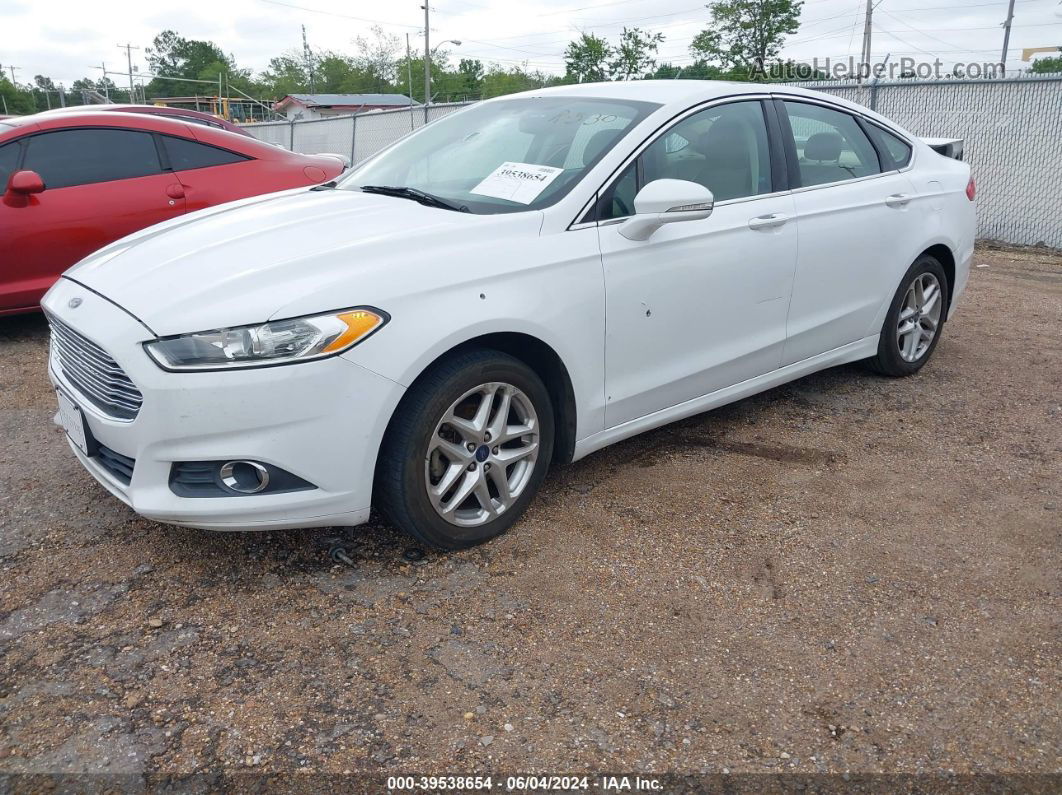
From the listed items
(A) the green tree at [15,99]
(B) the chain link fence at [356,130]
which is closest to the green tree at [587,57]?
(B) the chain link fence at [356,130]

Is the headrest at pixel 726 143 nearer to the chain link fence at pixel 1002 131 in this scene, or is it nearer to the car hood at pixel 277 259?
the car hood at pixel 277 259

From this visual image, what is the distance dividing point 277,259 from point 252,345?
0.36 meters

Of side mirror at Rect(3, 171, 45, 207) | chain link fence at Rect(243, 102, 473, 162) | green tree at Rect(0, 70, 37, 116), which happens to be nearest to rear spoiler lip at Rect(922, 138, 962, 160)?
side mirror at Rect(3, 171, 45, 207)

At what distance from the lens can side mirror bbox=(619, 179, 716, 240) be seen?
3.05m

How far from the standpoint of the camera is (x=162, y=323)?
252 cm

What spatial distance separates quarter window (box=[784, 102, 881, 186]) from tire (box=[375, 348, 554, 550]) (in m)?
1.95

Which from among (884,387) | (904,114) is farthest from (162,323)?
(904,114)

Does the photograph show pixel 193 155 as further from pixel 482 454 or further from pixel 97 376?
pixel 482 454

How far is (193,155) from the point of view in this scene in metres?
6.14

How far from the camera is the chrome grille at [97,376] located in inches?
102

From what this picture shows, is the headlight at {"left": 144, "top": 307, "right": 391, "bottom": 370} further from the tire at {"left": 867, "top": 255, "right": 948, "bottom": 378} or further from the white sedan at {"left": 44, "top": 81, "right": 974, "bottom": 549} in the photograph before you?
the tire at {"left": 867, "top": 255, "right": 948, "bottom": 378}

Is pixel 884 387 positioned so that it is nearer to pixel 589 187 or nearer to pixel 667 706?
pixel 589 187

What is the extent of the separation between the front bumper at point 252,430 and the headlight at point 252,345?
0.03 metres

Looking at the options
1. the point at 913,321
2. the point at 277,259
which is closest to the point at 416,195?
the point at 277,259
